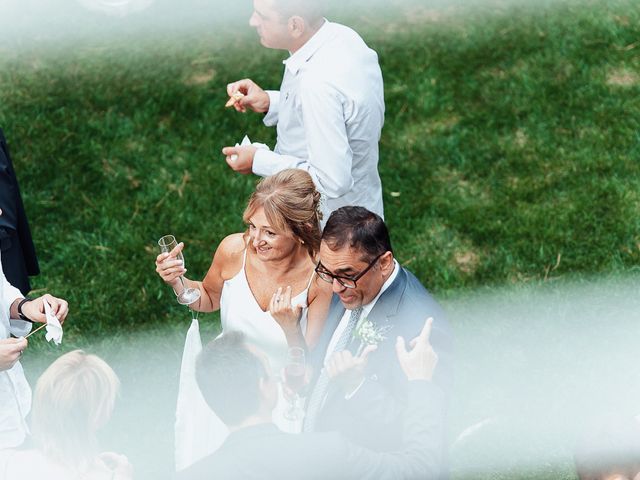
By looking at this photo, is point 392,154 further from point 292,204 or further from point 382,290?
point 382,290

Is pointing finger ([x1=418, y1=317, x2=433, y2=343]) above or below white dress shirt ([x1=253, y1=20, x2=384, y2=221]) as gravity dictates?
below

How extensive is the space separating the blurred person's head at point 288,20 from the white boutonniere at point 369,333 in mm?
1407

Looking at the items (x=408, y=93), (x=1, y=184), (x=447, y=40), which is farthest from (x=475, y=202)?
(x=1, y=184)

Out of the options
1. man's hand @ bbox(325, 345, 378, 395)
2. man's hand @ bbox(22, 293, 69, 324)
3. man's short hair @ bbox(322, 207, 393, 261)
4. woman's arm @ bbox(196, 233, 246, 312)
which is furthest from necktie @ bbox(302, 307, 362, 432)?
man's hand @ bbox(22, 293, 69, 324)

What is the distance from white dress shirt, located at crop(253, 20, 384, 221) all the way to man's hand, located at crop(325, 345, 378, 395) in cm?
94

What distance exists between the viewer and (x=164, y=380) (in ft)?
17.6

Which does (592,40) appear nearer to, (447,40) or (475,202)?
(447,40)

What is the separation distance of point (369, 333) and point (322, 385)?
335 mm

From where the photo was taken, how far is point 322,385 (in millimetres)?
3893

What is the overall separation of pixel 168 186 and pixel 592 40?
360cm

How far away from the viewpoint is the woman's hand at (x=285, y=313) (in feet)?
12.7

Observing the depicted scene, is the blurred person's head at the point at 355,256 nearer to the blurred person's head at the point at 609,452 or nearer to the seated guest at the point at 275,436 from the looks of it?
the seated guest at the point at 275,436

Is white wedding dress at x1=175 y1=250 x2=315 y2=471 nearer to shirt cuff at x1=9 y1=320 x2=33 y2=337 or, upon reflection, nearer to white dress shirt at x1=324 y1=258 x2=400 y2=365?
white dress shirt at x1=324 y1=258 x2=400 y2=365

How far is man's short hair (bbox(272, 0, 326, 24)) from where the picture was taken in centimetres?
425
